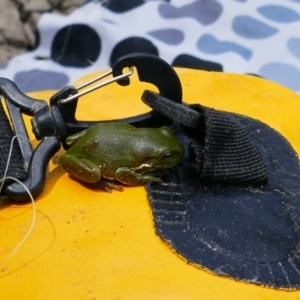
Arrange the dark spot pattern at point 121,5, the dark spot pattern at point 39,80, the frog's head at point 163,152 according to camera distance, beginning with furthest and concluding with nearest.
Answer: the dark spot pattern at point 121,5 < the dark spot pattern at point 39,80 < the frog's head at point 163,152

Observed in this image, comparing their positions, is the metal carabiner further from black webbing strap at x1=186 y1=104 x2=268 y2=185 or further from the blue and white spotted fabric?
the blue and white spotted fabric

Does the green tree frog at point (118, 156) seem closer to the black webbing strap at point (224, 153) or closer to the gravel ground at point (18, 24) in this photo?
the black webbing strap at point (224, 153)

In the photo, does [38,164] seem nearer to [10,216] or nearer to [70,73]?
[10,216]

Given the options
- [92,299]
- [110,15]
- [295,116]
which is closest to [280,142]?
[295,116]

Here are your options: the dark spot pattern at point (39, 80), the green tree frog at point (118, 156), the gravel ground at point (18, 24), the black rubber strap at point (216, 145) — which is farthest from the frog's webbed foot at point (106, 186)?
the gravel ground at point (18, 24)

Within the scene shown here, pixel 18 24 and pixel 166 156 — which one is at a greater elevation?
pixel 166 156

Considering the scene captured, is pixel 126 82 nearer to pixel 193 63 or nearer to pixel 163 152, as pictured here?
pixel 163 152

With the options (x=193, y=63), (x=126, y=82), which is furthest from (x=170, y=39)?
(x=126, y=82)
